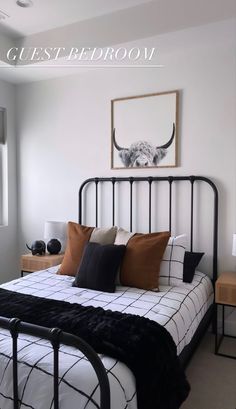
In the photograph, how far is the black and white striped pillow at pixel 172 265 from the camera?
2.42 meters

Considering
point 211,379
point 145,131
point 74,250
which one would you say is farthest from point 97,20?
point 211,379

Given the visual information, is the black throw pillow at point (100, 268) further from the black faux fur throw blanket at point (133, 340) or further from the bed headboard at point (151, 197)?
the bed headboard at point (151, 197)

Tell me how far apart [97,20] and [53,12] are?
0.37m

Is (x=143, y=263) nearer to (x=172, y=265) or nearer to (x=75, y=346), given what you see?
(x=172, y=265)

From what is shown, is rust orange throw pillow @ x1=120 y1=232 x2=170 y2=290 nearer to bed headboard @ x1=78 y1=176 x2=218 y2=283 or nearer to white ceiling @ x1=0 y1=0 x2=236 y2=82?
bed headboard @ x1=78 y1=176 x2=218 y2=283

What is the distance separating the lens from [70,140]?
348 cm

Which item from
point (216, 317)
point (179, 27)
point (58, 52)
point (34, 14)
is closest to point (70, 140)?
point (58, 52)

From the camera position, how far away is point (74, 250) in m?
2.65

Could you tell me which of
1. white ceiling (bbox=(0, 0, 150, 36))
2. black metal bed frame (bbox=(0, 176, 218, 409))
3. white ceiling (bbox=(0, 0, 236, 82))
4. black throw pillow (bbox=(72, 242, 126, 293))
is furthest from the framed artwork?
black throw pillow (bbox=(72, 242, 126, 293))

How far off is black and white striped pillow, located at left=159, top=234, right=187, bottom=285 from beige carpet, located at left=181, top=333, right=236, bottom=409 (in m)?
0.60

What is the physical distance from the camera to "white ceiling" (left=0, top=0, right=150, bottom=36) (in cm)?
252

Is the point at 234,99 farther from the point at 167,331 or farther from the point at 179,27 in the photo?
the point at 167,331

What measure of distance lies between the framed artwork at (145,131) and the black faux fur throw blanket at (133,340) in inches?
66.6

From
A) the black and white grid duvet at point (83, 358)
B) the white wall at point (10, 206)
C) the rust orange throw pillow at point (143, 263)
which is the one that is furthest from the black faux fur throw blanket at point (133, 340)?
the white wall at point (10, 206)
